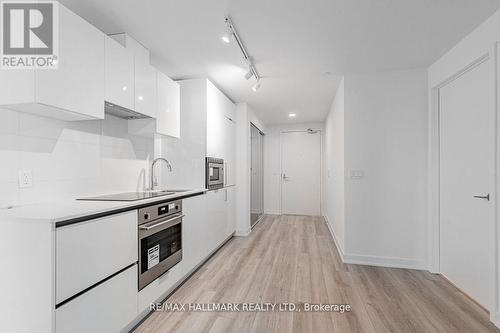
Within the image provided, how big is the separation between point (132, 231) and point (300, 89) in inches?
124

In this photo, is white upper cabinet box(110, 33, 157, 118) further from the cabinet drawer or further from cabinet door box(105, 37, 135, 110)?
the cabinet drawer

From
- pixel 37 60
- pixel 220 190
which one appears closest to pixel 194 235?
pixel 220 190

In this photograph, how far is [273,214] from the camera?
6602 millimetres

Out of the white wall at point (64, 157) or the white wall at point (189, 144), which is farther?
the white wall at point (189, 144)

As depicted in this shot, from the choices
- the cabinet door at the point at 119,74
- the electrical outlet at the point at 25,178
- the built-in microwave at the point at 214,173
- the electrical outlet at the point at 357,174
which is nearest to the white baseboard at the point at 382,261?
the electrical outlet at the point at 357,174

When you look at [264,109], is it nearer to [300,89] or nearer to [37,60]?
[300,89]

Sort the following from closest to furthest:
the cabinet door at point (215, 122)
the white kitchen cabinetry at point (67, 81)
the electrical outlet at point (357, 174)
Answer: the white kitchen cabinetry at point (67, 81) < the electrical outlet at point (357, 174) < the cabinet door at point (215, 122)

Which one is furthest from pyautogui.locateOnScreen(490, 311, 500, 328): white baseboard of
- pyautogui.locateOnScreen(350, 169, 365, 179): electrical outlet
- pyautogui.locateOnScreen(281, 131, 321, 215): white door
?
pyautogui.locateOnScreen(281, 131, 321, 215): white door

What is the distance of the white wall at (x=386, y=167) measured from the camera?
301cm

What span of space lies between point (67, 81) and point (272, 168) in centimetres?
544

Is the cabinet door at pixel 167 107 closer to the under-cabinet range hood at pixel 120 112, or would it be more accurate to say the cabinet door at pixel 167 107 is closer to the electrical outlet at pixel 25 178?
the under-cabinet range hood at pixel 120 112

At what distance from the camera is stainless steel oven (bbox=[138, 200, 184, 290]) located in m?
1.90

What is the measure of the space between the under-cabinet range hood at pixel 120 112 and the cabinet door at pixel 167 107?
177 mm

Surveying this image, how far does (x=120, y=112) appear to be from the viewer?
91.2 inches
